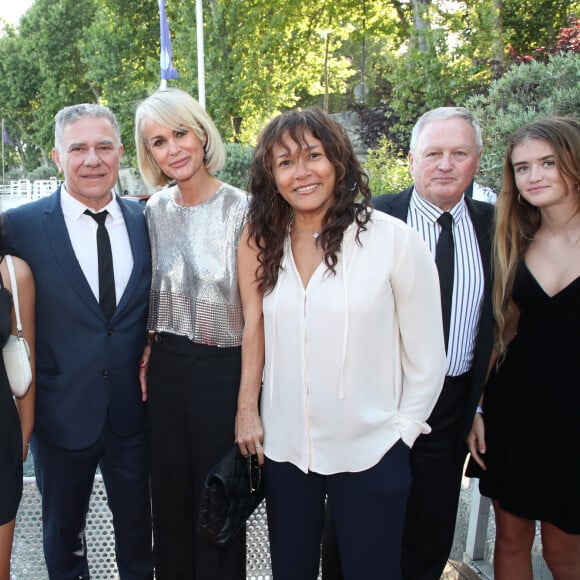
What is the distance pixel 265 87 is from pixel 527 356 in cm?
1896

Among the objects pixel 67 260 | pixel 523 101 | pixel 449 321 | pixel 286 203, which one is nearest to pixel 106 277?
pixel 67 260

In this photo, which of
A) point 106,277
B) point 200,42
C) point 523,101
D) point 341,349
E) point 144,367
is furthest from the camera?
point 200,42

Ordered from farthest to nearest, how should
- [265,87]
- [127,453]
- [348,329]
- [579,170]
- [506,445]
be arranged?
1. [265,87]
2. [127,453]
3. [506,445]
4. [579,170]
5. [348,329]

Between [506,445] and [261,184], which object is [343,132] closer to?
[261,184]

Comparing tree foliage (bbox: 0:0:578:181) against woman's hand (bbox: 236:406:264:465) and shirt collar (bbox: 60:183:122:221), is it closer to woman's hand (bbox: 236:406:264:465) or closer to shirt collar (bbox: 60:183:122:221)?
shirt collar (bbox: 60:183:122:221)

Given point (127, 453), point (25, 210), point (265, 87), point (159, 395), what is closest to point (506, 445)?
point (159, 395)

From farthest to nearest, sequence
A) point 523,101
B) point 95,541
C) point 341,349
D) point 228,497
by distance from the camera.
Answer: point 523,101
point 95,541
point 228,497
point 341,349

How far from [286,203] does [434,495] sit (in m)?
1.50

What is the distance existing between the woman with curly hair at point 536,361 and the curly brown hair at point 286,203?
2.58 feet

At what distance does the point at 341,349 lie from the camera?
190cm

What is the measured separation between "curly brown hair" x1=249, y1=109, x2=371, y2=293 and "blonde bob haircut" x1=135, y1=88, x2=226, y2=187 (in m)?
0.47

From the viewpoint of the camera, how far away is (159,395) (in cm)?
237

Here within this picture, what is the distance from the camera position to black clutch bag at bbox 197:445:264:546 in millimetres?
2074

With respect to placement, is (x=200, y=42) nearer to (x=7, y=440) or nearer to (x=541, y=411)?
(x=7, y=440)
